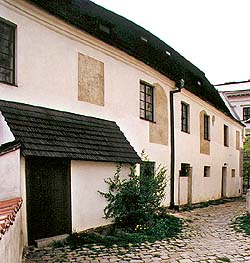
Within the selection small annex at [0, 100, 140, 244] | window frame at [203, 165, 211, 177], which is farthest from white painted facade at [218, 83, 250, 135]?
small annex at [0, 100, 140, 244]

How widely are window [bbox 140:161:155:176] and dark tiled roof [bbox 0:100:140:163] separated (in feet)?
2.80

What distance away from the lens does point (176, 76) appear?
15.9 meters

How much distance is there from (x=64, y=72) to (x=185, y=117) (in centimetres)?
894

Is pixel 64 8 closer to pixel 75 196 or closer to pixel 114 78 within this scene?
pixel 114 78

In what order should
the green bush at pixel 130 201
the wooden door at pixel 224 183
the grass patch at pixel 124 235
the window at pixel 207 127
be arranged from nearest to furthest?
the grass patch at pixel 124 235 < the green bush at pixel 130 201 < the window at pixel 207 127 < the wooden door at pixel 224 183

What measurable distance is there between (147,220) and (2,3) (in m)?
6.38

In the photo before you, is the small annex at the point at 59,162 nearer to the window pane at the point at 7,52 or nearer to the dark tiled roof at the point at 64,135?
the dark tiled roof at the point at 64,135

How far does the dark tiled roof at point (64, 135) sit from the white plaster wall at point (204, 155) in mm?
5718

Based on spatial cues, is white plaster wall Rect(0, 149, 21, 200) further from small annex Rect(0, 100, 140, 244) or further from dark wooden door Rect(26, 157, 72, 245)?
dark wooden door Rect(26, 157, 72, 245)

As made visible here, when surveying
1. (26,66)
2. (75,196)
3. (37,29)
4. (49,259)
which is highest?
(37,29)

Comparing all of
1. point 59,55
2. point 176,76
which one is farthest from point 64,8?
point 176,76

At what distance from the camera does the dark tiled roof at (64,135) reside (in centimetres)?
764

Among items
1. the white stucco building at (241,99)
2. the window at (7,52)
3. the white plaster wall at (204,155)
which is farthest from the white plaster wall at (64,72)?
the white stucco building at (241,99)

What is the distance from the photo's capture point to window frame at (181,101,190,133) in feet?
55.5
